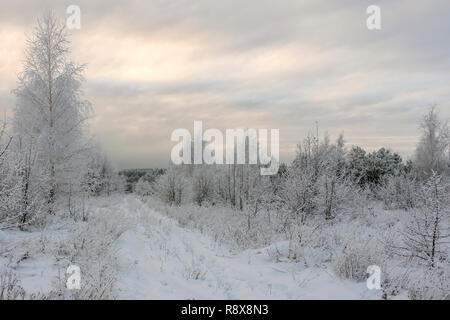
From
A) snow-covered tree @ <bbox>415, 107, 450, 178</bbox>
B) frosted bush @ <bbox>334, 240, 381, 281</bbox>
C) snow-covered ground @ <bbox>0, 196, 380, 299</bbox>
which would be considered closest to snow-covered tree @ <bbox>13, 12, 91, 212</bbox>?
snow-covered ground @ <bbox>0, 196, 380, 299</bbox>

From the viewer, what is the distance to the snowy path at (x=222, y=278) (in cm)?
433

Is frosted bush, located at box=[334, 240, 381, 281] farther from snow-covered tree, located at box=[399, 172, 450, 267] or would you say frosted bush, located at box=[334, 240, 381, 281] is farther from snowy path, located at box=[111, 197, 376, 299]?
snow-covered tree, located at box=[399, 172, 450, 267]

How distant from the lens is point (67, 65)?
12711 millimetres

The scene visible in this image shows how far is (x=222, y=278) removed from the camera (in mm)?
5387

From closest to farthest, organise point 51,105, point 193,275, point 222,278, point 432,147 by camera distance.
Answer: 1. point 193,275
2. point 222,278
3. point 51,105
4. point 432,147

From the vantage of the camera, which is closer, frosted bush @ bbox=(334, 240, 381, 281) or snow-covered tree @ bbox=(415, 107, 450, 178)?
frosted bush @ bbox=(334, 240, 381, 281)

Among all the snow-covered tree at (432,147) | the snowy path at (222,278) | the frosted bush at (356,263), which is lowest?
the snowy path at (222,278)

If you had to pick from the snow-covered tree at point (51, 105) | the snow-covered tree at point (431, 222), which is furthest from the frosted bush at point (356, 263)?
the snow-covered tree at point (51, 105)

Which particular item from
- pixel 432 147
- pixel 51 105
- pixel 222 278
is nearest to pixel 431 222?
pixel 222 278

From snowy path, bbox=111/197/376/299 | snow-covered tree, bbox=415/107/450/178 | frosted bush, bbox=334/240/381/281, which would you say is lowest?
snowy path, bbox=111/197/376/299

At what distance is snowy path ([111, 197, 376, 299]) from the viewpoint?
14.2 ft

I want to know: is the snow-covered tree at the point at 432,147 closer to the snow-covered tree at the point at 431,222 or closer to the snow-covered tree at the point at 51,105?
the snow-covered tree at the point at 431,222

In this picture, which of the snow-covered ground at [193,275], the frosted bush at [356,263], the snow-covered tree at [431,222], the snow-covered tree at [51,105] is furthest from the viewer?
the snow-covered tree at [51,105]

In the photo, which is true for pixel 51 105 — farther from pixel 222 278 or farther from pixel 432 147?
pixel 432 147
